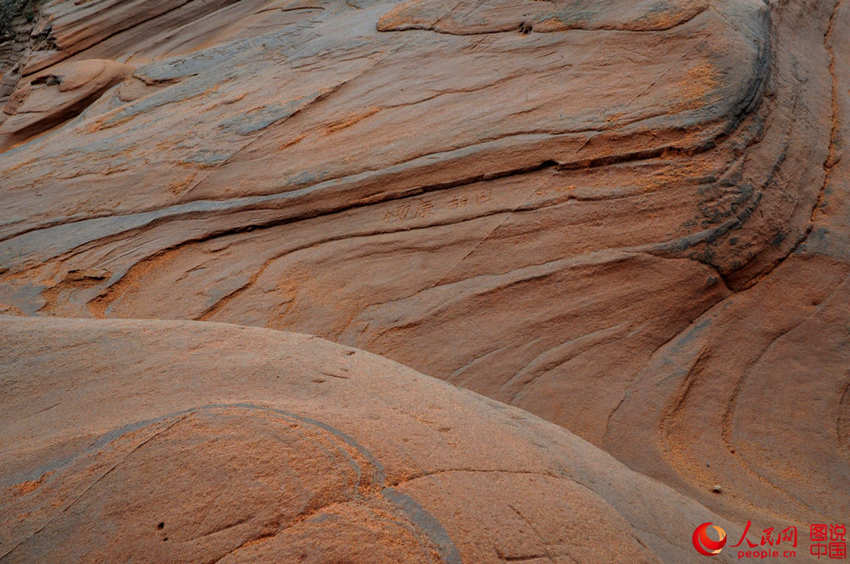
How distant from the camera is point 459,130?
13.1 ft

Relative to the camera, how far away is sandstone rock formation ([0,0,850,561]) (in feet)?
9.92

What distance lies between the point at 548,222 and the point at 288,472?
2.34 meters

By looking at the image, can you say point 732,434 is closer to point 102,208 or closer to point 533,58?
point 533,58

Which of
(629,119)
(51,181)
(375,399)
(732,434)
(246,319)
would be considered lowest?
(732,434)

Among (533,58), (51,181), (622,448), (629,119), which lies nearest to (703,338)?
(622,448)

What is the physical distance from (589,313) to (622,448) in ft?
2.35
